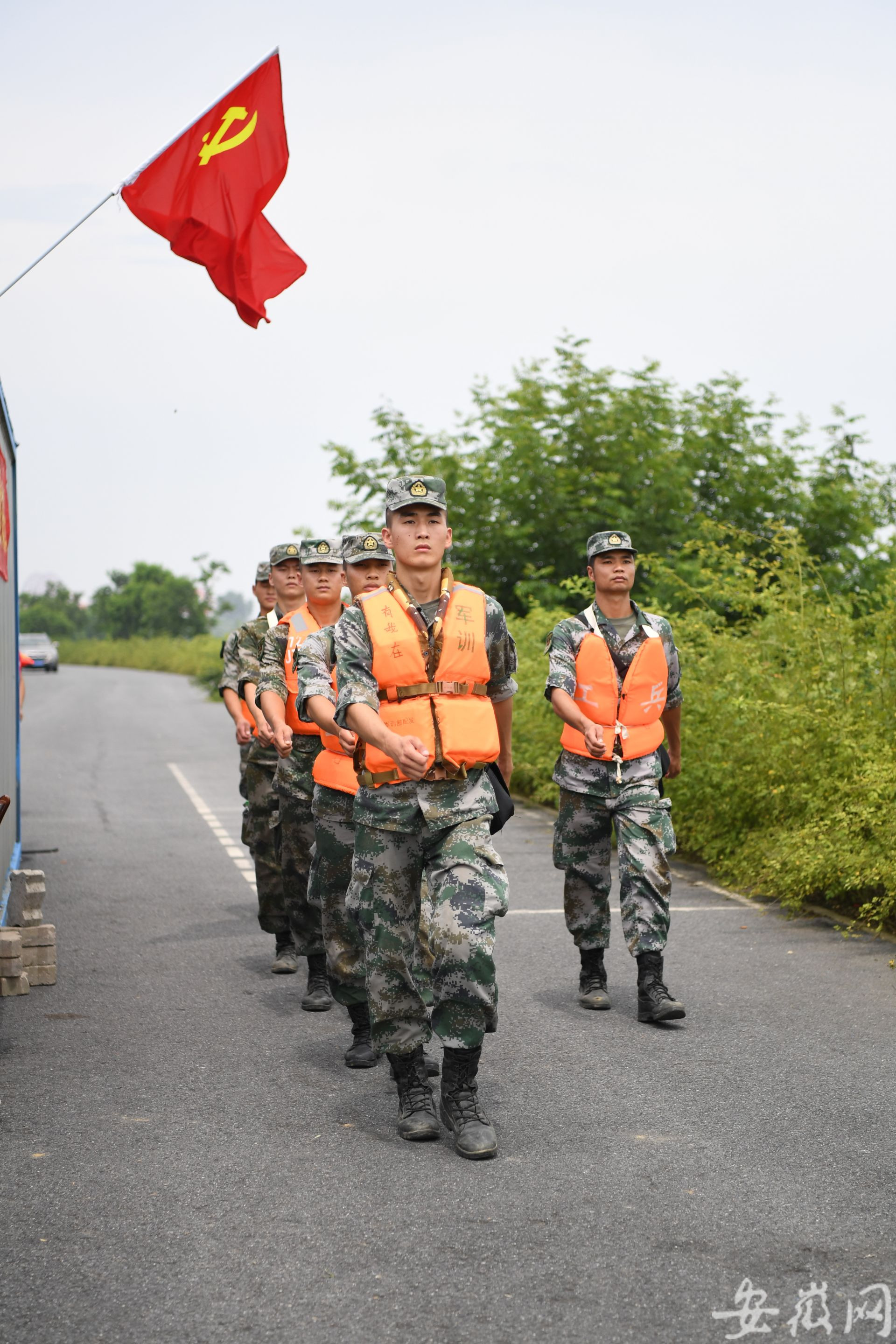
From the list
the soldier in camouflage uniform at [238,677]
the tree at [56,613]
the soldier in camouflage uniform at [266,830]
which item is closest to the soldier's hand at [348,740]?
the soldier in camouflage uniform at [266,830]

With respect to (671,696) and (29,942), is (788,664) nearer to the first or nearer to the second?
(671,696)

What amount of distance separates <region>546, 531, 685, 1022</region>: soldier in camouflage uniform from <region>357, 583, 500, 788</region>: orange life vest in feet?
5.31

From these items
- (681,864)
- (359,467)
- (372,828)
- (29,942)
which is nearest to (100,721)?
(359,467)

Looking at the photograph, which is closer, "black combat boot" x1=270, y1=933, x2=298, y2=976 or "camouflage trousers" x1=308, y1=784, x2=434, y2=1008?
"camouflage trousers" x1=308, y1=784, x2=434, y2=1008

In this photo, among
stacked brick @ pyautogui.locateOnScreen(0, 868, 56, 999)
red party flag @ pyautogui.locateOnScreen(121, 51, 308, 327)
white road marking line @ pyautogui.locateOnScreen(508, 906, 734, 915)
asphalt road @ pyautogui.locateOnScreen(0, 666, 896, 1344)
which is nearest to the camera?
asphalt road @ pyautogui.locateOnScreen(0, 666, 896, 1344)

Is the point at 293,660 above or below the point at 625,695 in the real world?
above

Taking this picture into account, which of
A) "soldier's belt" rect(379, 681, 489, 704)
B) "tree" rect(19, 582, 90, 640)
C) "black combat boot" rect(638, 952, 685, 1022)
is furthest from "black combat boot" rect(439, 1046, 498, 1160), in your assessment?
"tree" rect(19, 582, 90, 640)

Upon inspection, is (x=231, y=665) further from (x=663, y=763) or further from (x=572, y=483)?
(x=572, y=483)

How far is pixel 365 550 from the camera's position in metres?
6.29

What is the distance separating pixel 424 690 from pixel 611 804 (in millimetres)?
2037

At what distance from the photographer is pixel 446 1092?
4.95 metres

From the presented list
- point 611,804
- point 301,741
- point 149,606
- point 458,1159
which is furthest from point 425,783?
point 149,606

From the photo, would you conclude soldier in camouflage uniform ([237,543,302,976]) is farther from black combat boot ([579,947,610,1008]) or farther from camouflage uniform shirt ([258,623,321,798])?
black combat boot ([579,947,610,1008])

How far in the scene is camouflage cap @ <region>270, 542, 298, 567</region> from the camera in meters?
7.58
